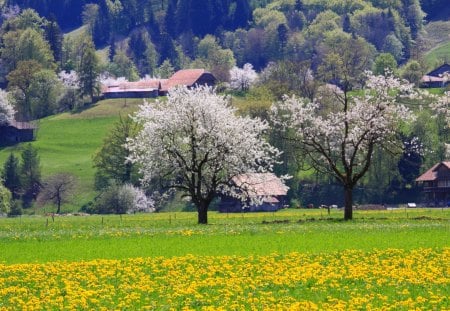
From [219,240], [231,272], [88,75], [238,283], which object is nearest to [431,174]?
[219,240]

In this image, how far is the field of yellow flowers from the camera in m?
25.8

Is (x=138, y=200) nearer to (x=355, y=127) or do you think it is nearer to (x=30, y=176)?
(x=30, y=176)

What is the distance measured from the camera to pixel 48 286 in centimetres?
2931

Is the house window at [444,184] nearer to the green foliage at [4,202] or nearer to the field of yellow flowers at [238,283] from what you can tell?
the green foliage at [4,202]

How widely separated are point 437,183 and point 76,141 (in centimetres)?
6413

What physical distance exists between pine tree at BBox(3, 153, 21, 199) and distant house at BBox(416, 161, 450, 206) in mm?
49036

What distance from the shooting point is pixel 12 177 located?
135375 mm

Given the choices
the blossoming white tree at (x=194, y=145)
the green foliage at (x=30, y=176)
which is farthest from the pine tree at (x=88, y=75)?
the blossoming white tree at (x=194, y=145)

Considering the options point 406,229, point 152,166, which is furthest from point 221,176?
point 406,229

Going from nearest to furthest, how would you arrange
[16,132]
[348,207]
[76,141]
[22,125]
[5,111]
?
[348,207]
[16,132]
[22,125]
[76,141]
[5,111]

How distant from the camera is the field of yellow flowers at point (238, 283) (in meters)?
25.8

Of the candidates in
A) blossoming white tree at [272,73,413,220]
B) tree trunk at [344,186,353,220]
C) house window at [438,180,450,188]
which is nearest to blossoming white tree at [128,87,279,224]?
blossoming white tree at [272,73,413,220]

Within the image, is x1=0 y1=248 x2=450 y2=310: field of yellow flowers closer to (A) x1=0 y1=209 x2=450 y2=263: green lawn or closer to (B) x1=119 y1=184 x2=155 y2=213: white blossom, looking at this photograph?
(A) x1=0 y1=209 x2=450 y2=263: green lawn

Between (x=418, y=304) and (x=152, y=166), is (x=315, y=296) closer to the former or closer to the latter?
(x=418, y=304)
